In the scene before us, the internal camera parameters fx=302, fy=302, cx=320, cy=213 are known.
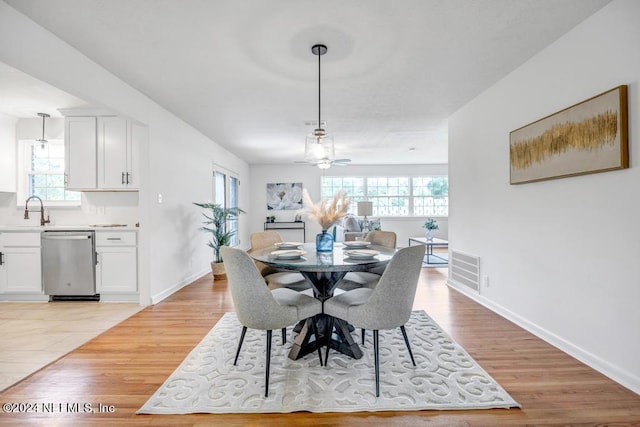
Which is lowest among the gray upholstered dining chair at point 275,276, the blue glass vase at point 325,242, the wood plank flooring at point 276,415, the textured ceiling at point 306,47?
the wood plank flooring at point 276,415

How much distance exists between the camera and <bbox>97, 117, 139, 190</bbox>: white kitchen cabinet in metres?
3.67

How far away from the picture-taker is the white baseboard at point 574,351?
182cm

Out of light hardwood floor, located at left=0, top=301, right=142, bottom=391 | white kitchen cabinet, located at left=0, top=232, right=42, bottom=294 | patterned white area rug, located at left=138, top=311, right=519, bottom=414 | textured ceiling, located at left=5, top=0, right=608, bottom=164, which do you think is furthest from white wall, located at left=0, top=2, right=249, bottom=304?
patterned white area rug, located at left=138, top=311, right=519, bottom=414

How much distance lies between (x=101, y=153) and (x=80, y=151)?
253mm

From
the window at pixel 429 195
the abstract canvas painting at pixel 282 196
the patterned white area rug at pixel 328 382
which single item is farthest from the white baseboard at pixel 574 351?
the abstract canvas painting at pixel 282 196

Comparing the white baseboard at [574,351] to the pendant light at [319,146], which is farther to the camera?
the pendant light at [319,146]

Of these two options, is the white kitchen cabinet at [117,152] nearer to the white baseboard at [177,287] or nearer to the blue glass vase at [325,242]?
the white baseboard at [177,287]

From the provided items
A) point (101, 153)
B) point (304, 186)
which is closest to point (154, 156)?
point (101, 153)

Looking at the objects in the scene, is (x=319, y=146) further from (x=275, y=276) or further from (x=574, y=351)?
(x=574, y=351)

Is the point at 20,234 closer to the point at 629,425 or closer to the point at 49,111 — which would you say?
the point at 49,111

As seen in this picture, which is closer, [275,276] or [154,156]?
[275,276]

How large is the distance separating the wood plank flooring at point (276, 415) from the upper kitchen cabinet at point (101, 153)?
1775 mm

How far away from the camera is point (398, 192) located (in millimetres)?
8672

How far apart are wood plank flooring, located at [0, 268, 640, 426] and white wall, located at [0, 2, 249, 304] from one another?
0.94 meters
